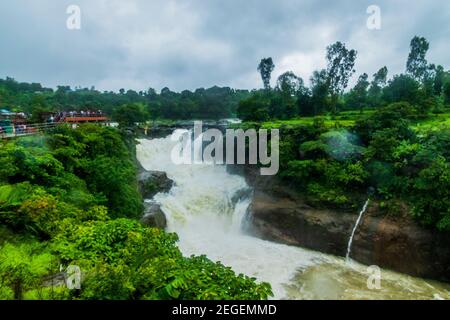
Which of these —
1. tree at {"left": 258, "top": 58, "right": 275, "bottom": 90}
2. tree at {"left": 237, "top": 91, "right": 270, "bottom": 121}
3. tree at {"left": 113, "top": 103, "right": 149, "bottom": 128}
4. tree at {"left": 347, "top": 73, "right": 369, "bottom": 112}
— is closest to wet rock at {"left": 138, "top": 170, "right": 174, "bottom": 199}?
A: tree at {"left": 237, "top": 91, "right": 270, "bottom": 121}

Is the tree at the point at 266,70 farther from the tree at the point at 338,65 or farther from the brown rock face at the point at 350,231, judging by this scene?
the brown rock face at the point at 350,231

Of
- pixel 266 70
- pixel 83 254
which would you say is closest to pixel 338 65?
pixel 266 70

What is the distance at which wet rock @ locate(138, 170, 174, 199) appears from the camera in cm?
1869

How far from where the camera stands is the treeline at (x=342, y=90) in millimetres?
29562

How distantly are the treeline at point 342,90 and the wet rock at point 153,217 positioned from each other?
18710 mm

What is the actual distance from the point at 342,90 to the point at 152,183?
2250 cm

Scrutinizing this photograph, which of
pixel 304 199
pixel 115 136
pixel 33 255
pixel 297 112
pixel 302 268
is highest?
pixel 297 112

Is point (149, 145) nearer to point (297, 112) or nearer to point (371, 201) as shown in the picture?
point (297, 112)

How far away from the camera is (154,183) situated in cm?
1936

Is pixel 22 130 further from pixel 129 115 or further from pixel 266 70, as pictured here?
pixel 266 70
